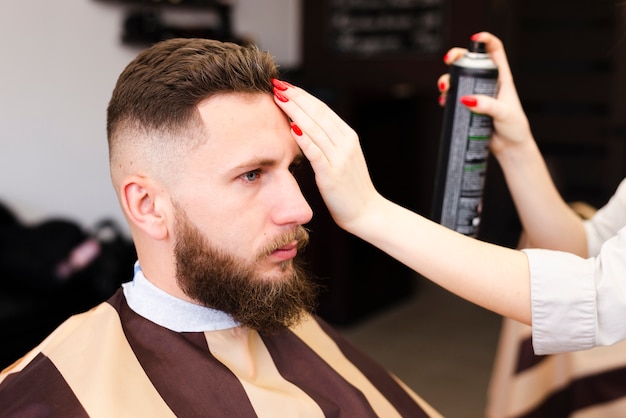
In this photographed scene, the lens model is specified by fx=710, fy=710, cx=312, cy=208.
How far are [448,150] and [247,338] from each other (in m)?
0.54

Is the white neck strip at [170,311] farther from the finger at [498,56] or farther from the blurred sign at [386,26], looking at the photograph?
the blurred sign at [386,26]

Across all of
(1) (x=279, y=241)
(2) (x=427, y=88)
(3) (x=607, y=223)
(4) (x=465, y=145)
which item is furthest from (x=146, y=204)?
(2) (x=427, y=88)

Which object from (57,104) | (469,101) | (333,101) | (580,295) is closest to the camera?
(580,295)

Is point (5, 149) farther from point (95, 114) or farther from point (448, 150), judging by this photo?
point (448, 150)

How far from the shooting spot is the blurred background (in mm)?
3133

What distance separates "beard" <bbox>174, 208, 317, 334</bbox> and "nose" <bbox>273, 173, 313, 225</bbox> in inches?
1.3

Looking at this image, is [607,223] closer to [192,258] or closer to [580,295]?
[580,295]

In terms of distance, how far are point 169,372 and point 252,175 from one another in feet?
1.17

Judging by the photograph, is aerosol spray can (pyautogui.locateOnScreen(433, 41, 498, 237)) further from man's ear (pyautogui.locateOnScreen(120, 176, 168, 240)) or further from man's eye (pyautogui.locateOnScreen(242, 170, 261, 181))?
man's ear (pyautogui.locateOnScreen(120, 176, 168, 240))

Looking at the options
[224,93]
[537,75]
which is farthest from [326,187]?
[537,75]

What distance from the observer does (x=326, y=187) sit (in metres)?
1.10

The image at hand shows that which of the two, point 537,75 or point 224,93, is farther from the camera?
point 537,75

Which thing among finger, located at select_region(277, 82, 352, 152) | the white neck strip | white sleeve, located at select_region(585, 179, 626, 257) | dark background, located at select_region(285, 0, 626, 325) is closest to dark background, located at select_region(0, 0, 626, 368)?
dark background, located at select_region(285, 0, 626, 325)

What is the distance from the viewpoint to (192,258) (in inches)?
47.9
